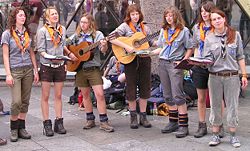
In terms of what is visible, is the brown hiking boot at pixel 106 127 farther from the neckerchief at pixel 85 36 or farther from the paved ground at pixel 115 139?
the neckerchief at pixel 85 36

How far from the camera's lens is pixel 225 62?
5.01 meters

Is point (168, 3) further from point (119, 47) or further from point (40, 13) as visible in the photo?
point (40, 13)

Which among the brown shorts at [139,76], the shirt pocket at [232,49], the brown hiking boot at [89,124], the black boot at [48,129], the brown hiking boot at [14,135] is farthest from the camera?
the brown hiking boot at [89,124]

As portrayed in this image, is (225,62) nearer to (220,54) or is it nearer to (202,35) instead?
(220,54)

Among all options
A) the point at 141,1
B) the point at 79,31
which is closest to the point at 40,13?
the point at 141,1

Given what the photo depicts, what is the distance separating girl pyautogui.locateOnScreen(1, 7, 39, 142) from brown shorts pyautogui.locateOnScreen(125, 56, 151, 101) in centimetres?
132

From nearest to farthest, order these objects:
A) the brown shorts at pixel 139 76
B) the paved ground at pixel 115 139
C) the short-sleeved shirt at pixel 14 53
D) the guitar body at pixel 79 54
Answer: the paved ground at pixel 115 139
the short-sleeved shirt at pixel 14 53
the guitar body at pixel 79 54
the brown shorts at pixel 139 76

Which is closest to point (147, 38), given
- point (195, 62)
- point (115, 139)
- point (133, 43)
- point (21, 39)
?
point (133, 43)

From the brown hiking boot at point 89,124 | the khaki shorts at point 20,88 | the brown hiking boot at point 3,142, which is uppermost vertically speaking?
the khaki shorts at point 20,88

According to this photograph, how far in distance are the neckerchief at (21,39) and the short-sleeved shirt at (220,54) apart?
2228mm

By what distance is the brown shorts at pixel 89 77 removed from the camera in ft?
19.6

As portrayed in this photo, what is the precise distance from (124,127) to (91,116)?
0.50 m

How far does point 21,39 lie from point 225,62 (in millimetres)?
2513

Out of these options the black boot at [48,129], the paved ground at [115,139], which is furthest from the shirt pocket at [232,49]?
the black boot at [48,129]
